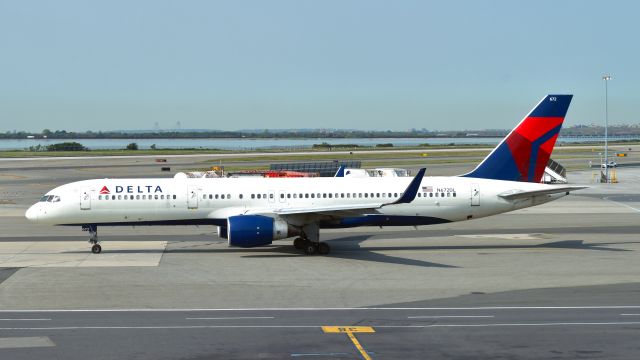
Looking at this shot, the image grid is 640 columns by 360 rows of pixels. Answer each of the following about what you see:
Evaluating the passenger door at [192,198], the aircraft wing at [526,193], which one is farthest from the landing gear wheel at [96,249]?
the aircraft wing at [526,193]

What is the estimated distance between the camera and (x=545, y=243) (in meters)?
39.2

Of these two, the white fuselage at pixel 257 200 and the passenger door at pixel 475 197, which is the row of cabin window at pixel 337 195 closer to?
the white fuselage at pixel 257 200

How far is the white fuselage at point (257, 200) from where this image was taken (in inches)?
1412

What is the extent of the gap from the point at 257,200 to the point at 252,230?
10.5ft

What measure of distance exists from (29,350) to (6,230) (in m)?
27.4

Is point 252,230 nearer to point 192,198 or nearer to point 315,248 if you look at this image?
point 315,248

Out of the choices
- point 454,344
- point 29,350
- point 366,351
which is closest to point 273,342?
point 366,351

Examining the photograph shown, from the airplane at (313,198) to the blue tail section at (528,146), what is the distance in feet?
0.16

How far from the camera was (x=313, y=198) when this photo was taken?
37062 mm

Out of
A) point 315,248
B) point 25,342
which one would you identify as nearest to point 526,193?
point 315,248

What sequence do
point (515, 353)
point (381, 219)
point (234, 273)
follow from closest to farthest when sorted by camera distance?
point (515, 353)
point (234, 273)
point (381, 219)

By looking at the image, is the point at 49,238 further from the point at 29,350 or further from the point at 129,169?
the point at 129,169

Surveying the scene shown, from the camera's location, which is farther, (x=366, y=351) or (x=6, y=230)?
(x=6, y=230)

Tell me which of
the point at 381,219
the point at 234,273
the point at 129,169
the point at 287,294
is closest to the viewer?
the point at 287,294
